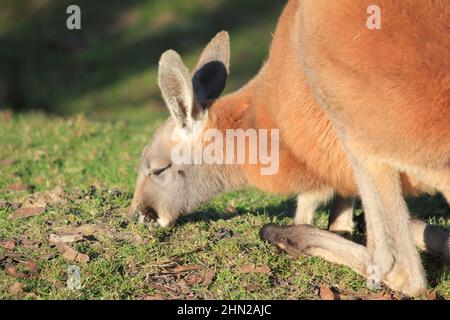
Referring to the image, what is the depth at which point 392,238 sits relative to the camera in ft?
14.5

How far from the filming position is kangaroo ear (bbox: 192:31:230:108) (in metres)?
5.62

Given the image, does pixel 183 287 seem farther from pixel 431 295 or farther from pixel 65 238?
pixel 431 295

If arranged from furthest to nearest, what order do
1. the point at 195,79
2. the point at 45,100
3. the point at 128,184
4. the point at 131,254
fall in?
the point at 45,100 < the point at 128,184 < the point at 195,79 < the point at 131,254

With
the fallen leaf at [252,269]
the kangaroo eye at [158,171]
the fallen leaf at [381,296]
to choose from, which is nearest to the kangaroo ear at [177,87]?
the kangaroo eye at [158,171]

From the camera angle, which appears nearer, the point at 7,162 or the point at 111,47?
the point at 7,162

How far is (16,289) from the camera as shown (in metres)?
4.19

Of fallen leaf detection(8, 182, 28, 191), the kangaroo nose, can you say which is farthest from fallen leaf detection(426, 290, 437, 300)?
fallen leaf detection(8, 182, 28, 191)

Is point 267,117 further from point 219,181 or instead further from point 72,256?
point 72,256

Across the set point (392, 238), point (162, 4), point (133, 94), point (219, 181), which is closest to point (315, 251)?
point (392, 238)

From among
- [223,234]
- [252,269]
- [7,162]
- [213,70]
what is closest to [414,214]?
[223,234]

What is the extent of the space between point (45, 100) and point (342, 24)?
30.2 feet

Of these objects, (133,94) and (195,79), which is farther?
(133,94)

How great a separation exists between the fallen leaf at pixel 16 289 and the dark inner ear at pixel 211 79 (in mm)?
1978

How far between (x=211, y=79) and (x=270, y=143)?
0.79 meters
